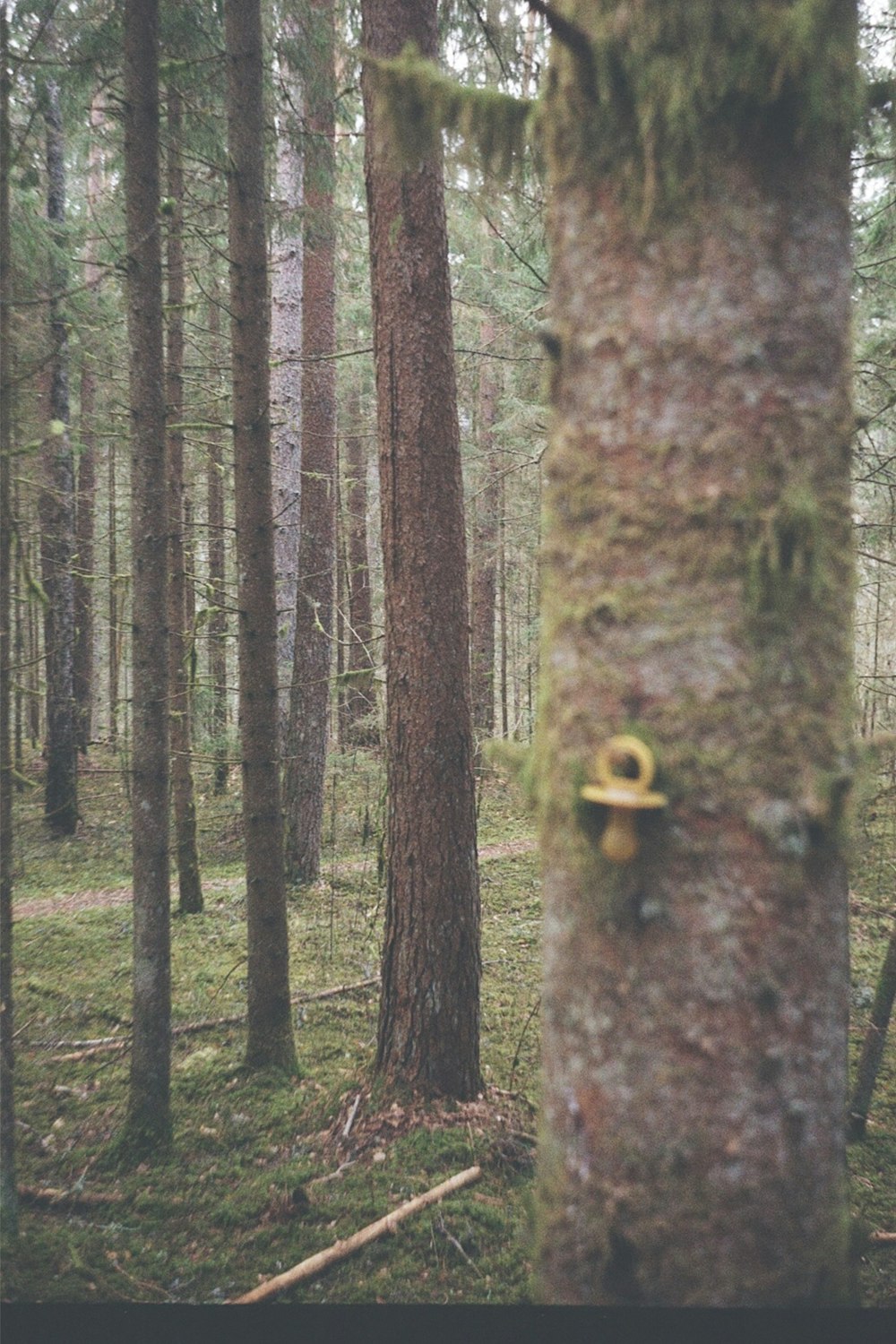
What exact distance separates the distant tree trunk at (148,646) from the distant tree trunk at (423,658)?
1279 mm

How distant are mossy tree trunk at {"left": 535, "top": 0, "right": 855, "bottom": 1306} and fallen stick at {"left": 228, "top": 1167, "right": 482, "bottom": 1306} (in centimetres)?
227

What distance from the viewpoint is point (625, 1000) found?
147 centimetres

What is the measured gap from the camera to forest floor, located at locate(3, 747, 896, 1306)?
3283 mm

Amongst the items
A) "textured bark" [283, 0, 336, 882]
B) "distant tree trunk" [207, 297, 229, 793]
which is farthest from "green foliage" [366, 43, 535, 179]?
"distant tree trunk" [207, 297, 229, 793]

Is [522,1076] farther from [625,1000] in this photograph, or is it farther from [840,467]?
[840,467]

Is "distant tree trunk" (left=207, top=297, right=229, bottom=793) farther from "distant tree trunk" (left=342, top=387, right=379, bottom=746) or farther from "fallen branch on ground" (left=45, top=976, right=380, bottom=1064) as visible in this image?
"fallen branch on ground" (left=45, top=976, right=380, bottom=1064)

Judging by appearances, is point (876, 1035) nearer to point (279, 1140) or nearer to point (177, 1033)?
point (279, 1140)

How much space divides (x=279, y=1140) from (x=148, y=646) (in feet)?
9.77

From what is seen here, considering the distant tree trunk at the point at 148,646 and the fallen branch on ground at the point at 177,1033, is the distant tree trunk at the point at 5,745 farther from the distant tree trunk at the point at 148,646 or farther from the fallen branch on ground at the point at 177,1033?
the fallen branch on ground at the point at 177,1033

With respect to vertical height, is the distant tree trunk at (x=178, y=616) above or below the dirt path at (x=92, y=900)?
above

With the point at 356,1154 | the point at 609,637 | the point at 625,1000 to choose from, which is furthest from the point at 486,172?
the point at 356,1154

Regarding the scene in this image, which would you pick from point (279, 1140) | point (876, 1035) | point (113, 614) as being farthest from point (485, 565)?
point (279, 1140)

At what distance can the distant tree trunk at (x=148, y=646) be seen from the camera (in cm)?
429

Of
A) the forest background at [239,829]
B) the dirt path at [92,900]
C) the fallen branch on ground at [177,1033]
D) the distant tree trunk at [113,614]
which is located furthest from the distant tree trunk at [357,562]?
the fallen branch on ground at [177,1033]
